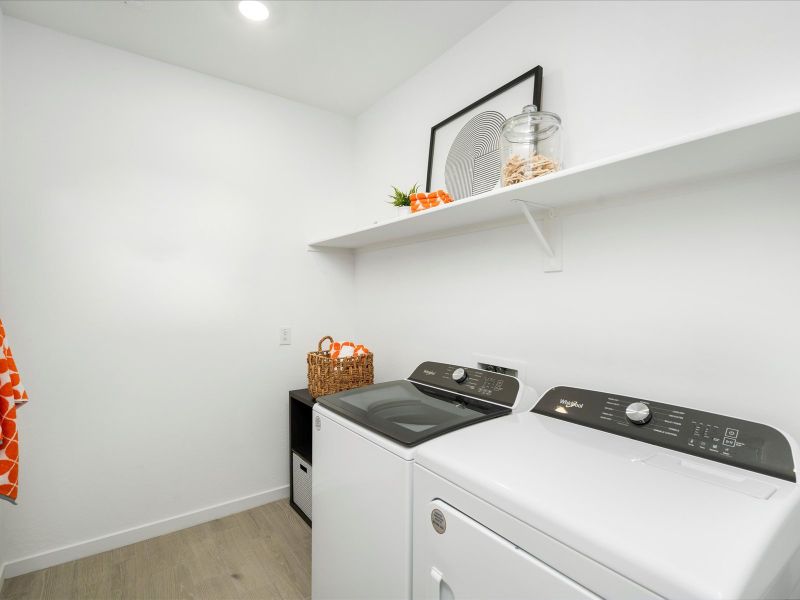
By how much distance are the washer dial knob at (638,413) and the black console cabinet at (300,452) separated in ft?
5.25

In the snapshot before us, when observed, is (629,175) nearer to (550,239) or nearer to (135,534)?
(550,239)

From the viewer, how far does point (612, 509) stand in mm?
705

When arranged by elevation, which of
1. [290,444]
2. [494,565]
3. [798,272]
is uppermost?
[798,272]

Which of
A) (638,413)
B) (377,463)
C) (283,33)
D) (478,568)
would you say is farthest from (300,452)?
(283,33)

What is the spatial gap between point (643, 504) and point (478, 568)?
351 millimetres

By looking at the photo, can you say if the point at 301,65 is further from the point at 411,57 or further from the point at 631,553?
the point at 631,553

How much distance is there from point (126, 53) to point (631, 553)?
9.02ft

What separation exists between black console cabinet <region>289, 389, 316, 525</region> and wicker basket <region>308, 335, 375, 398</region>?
0.48 feet

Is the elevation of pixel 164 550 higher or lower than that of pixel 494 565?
lower

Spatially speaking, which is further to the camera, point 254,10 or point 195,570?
point 195,570

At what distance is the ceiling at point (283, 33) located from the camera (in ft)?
5.52

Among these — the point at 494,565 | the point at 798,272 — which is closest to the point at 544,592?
the point at 494,565

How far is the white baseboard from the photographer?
1.79 meters

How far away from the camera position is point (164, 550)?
6.42 ft
